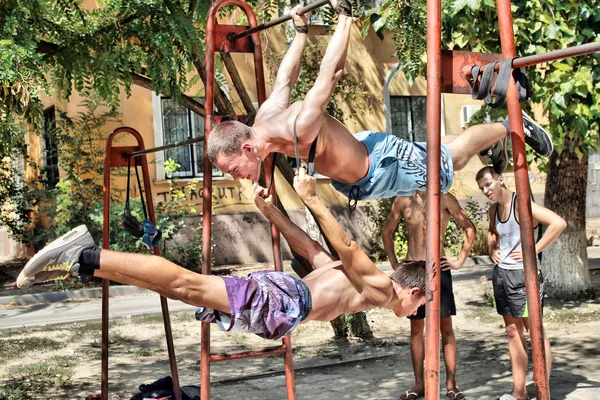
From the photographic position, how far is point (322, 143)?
4598mm

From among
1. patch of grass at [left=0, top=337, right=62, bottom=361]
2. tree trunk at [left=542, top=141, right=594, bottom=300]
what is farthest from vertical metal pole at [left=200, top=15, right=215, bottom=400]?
tree trunk at [left=542, top=141, right=594, bottom=300]

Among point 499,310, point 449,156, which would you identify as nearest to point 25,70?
point 449,156

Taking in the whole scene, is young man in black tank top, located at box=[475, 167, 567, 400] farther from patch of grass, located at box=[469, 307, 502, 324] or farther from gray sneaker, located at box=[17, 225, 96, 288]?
patch of grass, located at box=[469, 307, 502, 324]

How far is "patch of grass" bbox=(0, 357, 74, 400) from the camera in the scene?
729cm

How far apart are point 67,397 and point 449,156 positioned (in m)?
4.05

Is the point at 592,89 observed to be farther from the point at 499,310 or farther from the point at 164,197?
the point at 164,197

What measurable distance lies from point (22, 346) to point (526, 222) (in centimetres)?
666

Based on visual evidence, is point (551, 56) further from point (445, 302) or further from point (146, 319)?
point (146, 319)

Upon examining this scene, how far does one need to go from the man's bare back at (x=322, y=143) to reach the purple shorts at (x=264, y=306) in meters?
0.68

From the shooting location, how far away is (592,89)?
27.3 ft

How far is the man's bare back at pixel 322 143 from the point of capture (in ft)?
14.9

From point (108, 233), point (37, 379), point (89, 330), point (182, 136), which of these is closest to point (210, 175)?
point (108, 233)

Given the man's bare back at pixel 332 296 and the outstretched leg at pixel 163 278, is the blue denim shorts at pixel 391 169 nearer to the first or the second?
the man's bare back at pixel 332 296

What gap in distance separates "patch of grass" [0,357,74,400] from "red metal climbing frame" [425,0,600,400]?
4510 millimetres
